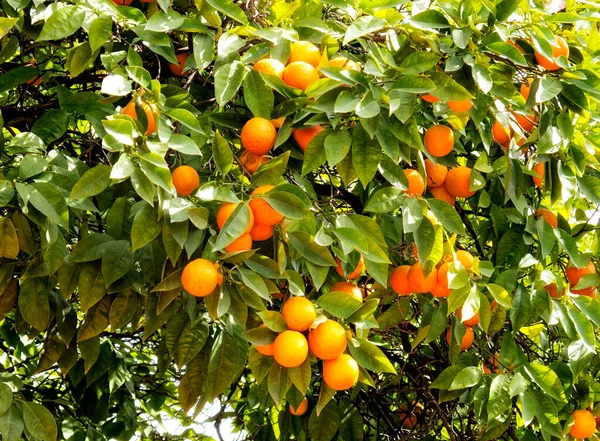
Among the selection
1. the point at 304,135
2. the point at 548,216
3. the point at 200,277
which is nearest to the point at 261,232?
the point at 200,277

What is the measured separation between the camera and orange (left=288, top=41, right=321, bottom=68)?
1.94 metres

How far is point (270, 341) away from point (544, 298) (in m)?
0.87

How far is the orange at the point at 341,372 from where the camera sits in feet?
5.82

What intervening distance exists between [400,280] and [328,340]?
451 millimetres

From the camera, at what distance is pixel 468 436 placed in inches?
115

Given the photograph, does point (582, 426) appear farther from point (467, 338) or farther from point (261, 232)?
point (261, 232)

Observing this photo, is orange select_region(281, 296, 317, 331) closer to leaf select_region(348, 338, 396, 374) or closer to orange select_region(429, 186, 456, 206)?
leaf select_region(348, 338, 396, 374)

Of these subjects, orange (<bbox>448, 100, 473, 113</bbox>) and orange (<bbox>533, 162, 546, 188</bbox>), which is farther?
orange (<bbox>533, 162, 546, 188</bbox>)

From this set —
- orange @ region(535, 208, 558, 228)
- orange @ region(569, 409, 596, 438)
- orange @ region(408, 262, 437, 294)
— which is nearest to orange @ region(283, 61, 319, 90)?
orange @ region(408, 262, 437, 294)

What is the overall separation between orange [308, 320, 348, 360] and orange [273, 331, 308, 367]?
0.10 feet

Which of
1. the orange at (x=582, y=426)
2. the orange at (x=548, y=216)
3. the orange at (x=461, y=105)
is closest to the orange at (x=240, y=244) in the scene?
the orange at (x=461, y=105)

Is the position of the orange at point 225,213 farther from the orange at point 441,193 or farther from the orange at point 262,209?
the orange at point 441,193

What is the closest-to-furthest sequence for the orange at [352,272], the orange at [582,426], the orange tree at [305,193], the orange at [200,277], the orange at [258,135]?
the orange at [200,277], the orange tree at [305,193], the orange at [258,135], the orange at [352,272], the orange at [582,426]

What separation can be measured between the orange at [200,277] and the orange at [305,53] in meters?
0.56
